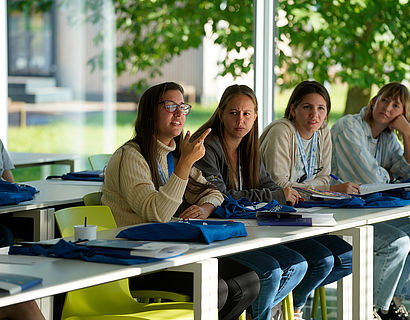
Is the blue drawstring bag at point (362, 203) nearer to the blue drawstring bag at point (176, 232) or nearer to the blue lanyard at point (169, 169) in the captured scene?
the blue lanyard at point (169, 169)

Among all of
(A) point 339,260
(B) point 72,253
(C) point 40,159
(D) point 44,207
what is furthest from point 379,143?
(B) point 72,253

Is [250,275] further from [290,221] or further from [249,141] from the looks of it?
[249,141]

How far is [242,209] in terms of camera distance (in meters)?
3.18

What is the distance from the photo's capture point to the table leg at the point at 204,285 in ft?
7.30

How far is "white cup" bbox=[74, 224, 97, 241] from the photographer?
2.36 metres

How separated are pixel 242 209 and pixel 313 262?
1.35 ft

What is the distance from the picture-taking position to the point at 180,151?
3273mm

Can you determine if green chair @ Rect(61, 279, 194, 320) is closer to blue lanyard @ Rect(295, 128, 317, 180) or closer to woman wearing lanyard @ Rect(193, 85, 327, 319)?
woman wearing lanyard @ Rect(193, 85, 327, 319)

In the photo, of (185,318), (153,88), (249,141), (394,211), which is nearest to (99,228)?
(185,318)

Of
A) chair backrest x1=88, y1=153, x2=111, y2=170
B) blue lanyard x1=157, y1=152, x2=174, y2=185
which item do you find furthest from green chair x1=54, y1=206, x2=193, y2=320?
chair backrest x1=88, y1=153, x2=111, y2=170

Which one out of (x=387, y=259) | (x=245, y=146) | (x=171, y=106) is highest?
(x=171, y=106)

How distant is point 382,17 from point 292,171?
4.03 meters

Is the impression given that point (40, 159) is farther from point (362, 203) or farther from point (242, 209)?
point (362, 203)

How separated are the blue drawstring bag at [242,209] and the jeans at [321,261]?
281 millimetres
